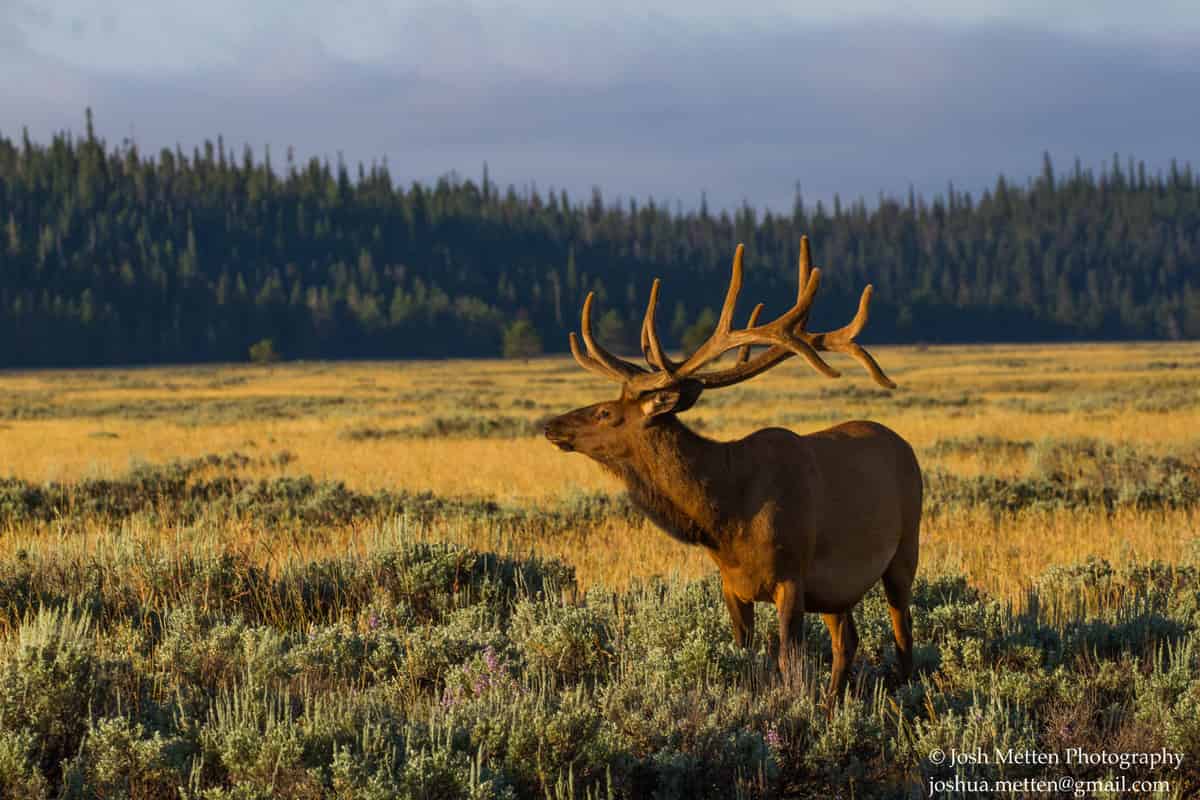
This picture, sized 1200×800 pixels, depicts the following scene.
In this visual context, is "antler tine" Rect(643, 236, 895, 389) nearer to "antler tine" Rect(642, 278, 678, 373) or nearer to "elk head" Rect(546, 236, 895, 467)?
"elk head" Rect(546, 236, 895, 467)

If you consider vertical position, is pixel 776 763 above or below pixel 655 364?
below

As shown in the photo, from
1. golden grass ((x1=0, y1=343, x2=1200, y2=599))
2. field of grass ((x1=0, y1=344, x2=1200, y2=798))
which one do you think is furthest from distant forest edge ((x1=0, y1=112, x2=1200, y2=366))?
field of grass ((x1=0, y1=344, x2=1200, y2=798))

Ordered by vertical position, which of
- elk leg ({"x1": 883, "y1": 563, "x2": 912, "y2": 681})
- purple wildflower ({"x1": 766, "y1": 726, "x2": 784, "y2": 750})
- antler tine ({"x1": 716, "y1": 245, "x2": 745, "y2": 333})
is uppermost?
antler tine ({"x1": 716, "y1": 245, "x2": 745, "y2": 333})

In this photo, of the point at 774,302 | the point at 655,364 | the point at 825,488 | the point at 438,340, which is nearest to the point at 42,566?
the point at 655,364

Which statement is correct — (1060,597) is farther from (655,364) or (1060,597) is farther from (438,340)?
(438,340)

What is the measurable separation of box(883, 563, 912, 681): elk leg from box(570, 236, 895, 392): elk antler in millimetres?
1074

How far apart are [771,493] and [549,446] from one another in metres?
17.9

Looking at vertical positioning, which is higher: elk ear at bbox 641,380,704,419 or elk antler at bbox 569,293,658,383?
elk antler at bbox 569,293,658,383

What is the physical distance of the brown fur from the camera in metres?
5.93

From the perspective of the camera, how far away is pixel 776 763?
495cm

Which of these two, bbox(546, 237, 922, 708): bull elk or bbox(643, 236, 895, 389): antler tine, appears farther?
bbox(643, 236, 895, 389): antler tine

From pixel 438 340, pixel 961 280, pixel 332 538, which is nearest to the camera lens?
pixel 332 538

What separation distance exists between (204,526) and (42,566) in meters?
3.22

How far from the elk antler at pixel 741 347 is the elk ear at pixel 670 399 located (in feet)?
0.12
